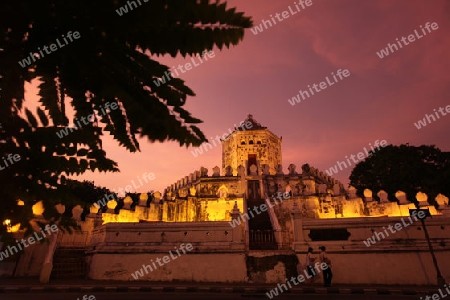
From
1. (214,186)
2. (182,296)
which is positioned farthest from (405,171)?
(182,296)

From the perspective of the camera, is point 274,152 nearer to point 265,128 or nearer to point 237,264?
point 265,128

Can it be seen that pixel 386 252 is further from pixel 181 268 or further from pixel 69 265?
pixel 69 265

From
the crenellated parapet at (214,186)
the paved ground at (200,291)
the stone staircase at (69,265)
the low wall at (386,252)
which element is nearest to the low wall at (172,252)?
the stone staircase at (69,265)

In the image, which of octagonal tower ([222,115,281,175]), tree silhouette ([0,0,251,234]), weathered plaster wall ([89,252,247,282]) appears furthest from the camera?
octagonal tower ([222,115,281,175])

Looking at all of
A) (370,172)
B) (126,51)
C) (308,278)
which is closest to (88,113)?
(126,51)

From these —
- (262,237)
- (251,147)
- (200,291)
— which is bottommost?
(200,291)

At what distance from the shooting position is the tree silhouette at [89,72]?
1.83 metres

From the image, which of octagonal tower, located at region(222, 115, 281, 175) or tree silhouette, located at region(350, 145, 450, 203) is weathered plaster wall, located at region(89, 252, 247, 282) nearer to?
tree silhouette, located at region(350, 145, 450, 203)

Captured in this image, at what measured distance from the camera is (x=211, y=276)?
1376 cm

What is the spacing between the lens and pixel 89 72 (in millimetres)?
2059

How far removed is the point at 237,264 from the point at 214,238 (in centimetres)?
185

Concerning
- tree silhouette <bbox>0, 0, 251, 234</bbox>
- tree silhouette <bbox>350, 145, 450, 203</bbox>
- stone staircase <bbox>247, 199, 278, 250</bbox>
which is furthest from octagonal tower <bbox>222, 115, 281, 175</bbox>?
tree silhouette <bbox>0, 0, 251, 234</bbox>

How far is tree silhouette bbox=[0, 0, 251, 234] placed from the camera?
1.83 metres

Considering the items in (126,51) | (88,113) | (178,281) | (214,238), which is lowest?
(178,281)
